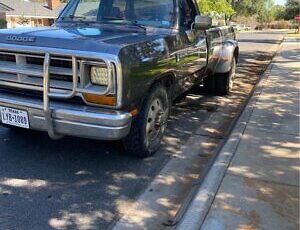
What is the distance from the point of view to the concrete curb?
354cm

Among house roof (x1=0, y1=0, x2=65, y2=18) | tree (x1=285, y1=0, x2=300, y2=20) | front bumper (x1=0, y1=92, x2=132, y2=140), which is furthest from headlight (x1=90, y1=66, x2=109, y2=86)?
tree (x1=285, y1=0, x2=300, y2=20)

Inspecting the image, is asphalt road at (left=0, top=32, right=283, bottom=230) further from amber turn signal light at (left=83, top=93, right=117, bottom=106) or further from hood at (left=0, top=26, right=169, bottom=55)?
hood at (left=0, top=26, right=169, bottom=55)

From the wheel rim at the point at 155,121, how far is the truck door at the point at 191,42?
2.75ft

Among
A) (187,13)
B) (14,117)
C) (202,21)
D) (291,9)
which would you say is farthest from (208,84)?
(291,9)

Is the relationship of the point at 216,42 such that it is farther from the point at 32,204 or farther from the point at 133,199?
the point at 32,204

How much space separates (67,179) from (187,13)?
9.67 feet

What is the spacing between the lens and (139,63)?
4.27m

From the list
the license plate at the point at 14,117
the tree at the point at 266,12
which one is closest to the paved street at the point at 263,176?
the license plate at the point at 14,117

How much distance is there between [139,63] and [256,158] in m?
1.72

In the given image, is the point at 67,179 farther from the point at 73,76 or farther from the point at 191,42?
the point at 191,42

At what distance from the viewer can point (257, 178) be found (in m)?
4.34

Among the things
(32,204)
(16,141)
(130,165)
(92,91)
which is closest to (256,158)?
(130,165)

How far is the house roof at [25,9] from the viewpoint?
42.4 meters

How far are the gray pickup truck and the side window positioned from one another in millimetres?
246
